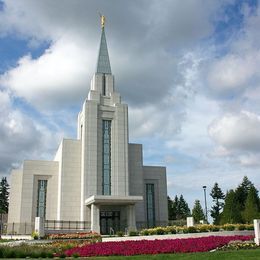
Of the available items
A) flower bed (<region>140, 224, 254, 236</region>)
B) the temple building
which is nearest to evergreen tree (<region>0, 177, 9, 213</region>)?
the temple building

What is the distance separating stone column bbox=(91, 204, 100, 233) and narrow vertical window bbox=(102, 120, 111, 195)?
3.41m

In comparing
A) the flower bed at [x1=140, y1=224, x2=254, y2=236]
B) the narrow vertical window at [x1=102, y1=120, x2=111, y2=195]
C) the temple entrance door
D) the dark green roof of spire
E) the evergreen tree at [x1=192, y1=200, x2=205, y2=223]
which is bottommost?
the flower bed at [x1=140, y1=224, x2=254, y2=236]

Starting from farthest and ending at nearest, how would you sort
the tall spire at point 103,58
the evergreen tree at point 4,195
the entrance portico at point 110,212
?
1. the evergreen tree at point 4,195
2. the tall spire at point 103,58
3. the entrance portico at point 110,212

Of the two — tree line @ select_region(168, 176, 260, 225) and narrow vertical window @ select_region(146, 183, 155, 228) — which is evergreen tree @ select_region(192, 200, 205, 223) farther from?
narrow vertical window @ select_region(146, 183, 155, 228)

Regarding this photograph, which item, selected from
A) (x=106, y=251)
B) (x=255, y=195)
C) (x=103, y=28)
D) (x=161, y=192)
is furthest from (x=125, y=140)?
(x=106, y=251)

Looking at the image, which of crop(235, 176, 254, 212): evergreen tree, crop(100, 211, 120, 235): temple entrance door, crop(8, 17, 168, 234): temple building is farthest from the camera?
crop(235, 176, 254, 212): evergreen tree

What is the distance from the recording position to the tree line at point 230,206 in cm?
4453

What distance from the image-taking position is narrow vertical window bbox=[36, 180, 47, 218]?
3956cm

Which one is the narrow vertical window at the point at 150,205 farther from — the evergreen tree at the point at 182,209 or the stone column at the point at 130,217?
the evergreen tree at the point at 182,209

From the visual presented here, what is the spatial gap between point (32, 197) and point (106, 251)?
92.5 feet

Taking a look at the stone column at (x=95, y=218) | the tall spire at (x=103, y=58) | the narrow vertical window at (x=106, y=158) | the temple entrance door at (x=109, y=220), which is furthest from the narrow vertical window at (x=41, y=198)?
the tall spire at (x=103, y=58)

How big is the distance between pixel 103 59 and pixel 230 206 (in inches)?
961

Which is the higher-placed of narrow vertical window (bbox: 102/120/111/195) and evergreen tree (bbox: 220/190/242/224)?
narrow vertical window (bbox: 102/120/111/195)

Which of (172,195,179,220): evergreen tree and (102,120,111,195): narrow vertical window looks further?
(172,195,179,220): evergreen tree
